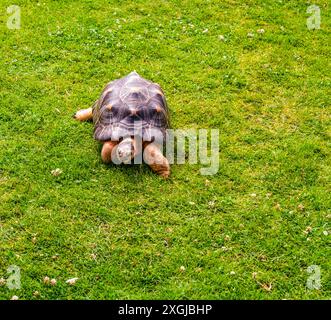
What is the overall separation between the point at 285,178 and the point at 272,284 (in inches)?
68.3

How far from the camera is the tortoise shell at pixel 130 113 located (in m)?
7.24

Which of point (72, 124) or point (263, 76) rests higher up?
point (263, 76)

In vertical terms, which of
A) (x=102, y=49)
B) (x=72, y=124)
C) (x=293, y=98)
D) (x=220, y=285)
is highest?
(x=102, y=49)

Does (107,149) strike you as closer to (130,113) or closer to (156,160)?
(130,113)

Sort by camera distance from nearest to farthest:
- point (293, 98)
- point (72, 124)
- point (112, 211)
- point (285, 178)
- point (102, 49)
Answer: point (112, 211), point (285, 178), point (72, 124), point (293, 98), point (102, 49)

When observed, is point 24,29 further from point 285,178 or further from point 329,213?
point 329,213

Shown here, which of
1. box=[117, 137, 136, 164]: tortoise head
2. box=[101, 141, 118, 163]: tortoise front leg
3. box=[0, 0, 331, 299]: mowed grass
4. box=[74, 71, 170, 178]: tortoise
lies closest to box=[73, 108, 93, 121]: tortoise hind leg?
box=[0, 0, 331, 299]: mowed grass

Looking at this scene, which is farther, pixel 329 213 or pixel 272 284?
pixel 329 213

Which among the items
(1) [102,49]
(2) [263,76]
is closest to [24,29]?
(1) [102,49]

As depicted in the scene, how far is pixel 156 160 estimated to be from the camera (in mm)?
7230

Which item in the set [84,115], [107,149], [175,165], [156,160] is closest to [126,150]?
[107,149]

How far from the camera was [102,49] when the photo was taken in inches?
376

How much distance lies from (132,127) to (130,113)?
186 millimetres

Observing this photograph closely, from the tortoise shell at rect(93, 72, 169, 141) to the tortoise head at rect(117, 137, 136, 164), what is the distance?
0.10 metres
